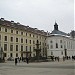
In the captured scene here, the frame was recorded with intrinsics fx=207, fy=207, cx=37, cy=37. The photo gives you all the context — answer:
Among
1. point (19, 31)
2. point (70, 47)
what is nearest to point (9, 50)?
point (19, 31)

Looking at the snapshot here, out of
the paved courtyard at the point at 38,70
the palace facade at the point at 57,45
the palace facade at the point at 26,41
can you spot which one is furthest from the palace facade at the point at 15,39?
the paved courtyard at the point at 38,70

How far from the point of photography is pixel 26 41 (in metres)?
85.4

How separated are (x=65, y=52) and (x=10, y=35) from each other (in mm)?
36157

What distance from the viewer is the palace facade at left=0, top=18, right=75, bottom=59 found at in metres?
73.3

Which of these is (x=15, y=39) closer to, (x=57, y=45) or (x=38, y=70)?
(x=57, y=45)

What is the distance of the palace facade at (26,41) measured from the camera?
2886 inches

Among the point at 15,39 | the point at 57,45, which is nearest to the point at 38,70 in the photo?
the point at 15,39

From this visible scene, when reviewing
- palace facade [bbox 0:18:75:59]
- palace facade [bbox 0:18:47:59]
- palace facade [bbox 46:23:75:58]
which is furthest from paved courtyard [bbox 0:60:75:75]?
palace facade [bbox 46:23:75:58]

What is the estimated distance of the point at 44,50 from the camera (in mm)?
102625

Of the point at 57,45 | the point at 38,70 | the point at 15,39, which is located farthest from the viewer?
the point at 57,45

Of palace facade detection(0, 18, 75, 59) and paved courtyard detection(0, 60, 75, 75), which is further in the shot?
palace facade detection(0, 18, 75, 59)

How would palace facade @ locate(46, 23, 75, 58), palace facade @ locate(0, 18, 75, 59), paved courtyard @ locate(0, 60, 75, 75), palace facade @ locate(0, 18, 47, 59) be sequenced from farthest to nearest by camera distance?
palace facade @ locate(46, 23, 75, 58), palace facade @ locate(0, 18, 75, 59), palace facade @ locate(0, 18, 47, 59), paved courtyard @ locate(0, 60, 75, 75)

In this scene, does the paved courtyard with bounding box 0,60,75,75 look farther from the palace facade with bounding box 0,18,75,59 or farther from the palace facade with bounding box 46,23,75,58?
the palace facade with bounding box 46,23,75,58

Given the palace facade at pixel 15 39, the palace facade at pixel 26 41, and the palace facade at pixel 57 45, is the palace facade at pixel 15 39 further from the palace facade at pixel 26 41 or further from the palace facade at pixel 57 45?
the palace facade at pixel 57 45
